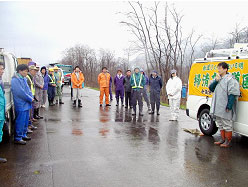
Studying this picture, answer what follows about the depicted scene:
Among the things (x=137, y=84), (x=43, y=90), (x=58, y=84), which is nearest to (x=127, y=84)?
(x=137, y=84)

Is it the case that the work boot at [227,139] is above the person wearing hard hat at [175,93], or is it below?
below

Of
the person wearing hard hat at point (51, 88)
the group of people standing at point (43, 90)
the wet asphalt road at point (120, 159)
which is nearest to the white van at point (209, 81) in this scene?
the wet asphalt road at point (120, 159)

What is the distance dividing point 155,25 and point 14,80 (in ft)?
56.4

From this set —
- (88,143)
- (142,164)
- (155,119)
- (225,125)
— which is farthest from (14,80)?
(155,119)

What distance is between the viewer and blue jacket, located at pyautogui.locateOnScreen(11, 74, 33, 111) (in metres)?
5.66

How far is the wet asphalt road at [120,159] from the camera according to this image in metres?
4.07

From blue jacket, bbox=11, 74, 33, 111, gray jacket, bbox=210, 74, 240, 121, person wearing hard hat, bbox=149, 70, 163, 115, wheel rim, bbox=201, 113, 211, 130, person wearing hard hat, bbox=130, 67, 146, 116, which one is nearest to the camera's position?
blue jacket, bbox=11, 74, 33, 111

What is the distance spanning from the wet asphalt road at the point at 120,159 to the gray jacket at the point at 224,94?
845 millimetres

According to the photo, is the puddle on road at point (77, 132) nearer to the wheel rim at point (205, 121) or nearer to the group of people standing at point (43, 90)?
the group of people standing at point (43, 90)

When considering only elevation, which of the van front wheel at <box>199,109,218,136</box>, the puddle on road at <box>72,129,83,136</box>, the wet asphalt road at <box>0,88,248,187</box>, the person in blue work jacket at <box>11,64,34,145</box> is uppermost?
the person in blue work jacket at <box>11,64,34,145</box>

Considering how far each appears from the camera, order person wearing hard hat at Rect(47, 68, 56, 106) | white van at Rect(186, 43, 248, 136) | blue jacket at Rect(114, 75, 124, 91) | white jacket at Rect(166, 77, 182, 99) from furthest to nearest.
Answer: blue jacket at Rect(114, 75, 124, 91), person wearing hard hat at Rect(47, 68, 56, 106), white jacket at Rect(166, 77, 182, 99), white van at Rect(186, 43, 248, 136)

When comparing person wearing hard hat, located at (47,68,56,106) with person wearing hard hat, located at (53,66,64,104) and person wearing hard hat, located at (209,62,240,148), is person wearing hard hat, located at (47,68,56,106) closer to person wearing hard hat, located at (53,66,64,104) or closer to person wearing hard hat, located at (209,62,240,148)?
person wearing hard hat, located at (53,66,64,104)

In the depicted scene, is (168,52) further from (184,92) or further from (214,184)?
(214,184)

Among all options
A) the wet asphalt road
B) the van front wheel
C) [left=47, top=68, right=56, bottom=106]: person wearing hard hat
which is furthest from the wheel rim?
[left=47, top=68, right=56, bottom=106]: person wearing hard hat
